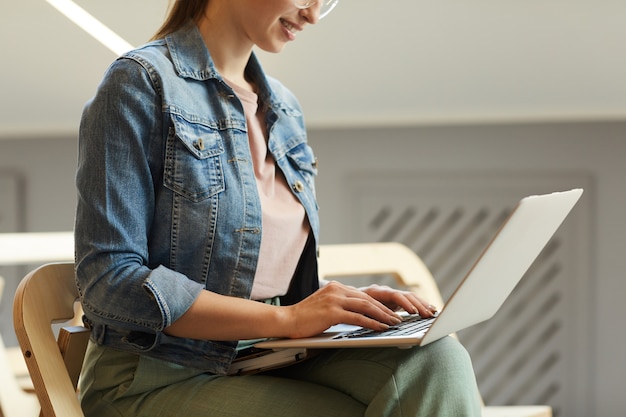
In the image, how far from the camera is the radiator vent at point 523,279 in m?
2.10

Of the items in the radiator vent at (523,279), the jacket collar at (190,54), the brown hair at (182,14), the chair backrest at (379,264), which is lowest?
the radiator vent at (523,279)

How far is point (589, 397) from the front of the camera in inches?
82.6

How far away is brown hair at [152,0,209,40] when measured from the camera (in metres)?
1.14

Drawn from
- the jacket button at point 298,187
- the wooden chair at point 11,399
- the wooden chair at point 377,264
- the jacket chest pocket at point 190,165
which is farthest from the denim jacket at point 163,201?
the wooden chair at point 377,264

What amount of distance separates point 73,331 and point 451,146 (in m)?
1.30

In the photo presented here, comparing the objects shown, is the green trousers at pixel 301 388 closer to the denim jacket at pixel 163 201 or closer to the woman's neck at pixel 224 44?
the denim jacket at pixel 163 201

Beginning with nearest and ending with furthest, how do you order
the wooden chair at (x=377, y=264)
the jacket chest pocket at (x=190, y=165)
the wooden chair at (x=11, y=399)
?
the jacket chest pocket at (x=190, y=165), the wooden chair at (x=11, y=399), the wooden chair at (x=377, y=264)

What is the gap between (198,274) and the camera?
39.9 inches

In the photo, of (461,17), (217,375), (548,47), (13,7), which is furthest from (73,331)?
(548,47)

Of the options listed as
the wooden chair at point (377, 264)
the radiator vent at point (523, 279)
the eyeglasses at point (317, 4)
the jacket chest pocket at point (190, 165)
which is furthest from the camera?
the radiator vent at point (523, 279)

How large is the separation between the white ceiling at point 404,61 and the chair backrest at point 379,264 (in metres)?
0.56

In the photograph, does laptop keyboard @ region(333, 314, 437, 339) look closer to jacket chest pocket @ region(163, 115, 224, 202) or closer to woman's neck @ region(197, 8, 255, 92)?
jacket chest pocket @ region(163, 115, 224, 202)

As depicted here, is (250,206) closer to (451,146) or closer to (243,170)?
(243,170)

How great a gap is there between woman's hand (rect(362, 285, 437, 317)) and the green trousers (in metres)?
0.09
